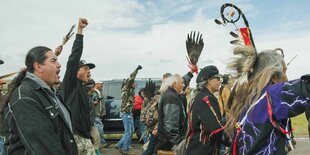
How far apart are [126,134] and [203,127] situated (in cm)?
587

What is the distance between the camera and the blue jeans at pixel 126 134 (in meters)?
10.6

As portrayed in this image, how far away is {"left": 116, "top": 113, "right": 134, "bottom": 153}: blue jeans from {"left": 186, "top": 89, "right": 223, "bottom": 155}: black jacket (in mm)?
5557

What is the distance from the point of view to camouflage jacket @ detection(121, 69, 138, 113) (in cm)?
1092

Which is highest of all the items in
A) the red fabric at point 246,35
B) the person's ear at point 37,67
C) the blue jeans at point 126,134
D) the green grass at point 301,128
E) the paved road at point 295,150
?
the red fabric at point 246,35

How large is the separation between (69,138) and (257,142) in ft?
4.93

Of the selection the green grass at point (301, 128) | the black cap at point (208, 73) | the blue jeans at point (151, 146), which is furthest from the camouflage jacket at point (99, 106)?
the green grass at point (301, 128)

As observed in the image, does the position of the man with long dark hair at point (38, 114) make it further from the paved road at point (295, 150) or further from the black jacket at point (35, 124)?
the paved road at point (295, 150)

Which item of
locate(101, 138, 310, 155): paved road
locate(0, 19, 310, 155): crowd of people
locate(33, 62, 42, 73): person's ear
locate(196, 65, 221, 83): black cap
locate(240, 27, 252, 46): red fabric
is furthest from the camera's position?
locate(101, 138, 310, 155): paved road

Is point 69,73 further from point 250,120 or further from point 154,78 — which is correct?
point 154,78

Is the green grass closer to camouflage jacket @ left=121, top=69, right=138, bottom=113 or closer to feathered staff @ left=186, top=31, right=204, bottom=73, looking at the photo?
camouflage jacket @ left=121, top=69, right=138, bottom=113

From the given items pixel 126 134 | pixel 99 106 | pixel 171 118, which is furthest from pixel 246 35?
pixel 99 106

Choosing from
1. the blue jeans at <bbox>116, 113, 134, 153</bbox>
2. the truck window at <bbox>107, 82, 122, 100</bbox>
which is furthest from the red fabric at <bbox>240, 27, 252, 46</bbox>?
the truck window at <bbox>107, 82, 122, 100</bbox>

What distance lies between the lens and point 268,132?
280 centimetres

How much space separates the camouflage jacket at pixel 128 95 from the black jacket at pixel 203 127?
230 inches
